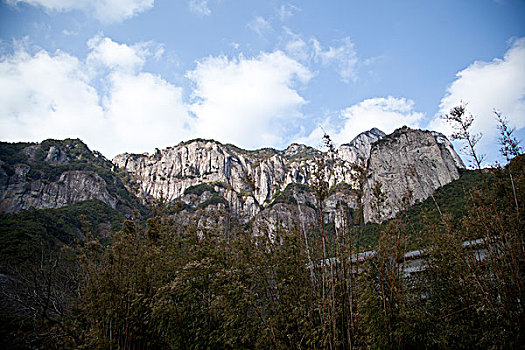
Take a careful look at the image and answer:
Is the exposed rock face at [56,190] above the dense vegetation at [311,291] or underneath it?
above

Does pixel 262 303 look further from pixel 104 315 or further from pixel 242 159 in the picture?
pixel 242 159

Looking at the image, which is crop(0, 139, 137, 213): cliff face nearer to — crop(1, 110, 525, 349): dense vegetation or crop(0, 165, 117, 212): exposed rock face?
crop(0, 165, 117, 212): exposed rock face

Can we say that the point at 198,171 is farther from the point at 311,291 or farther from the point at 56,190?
the point at 311,291

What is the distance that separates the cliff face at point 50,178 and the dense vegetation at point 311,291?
196 feet

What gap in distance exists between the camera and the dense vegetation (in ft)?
10.2

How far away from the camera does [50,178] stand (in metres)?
72.1

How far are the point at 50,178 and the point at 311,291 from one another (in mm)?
91501

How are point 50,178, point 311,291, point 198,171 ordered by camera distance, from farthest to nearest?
point 198,171
point 50,178
point 311,291

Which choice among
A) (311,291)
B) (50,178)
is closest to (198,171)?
(50,178)

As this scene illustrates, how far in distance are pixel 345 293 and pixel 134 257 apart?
346 centimetres

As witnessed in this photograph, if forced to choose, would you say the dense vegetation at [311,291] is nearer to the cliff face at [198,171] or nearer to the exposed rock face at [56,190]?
the cliff face at [198,171]

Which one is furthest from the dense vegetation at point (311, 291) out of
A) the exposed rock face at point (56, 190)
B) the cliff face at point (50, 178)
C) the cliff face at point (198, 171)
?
the exposed rock face at point (56, 190)

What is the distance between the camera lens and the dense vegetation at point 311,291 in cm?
310

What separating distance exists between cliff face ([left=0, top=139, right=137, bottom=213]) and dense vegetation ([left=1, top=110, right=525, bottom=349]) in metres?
59.9
